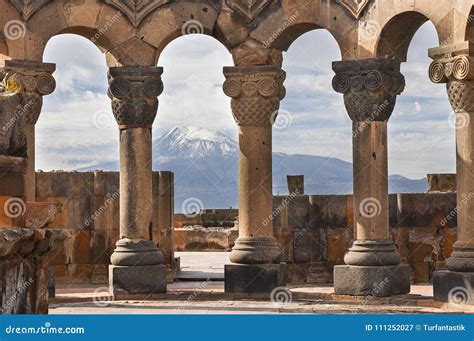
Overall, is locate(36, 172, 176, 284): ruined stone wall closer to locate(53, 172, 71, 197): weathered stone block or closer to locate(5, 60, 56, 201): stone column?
locate(53, 172, 71, 197): weathered stone block

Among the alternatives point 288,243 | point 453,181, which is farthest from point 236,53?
point 453,181

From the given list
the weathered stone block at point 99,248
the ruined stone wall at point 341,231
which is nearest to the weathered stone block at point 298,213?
the ruined stone wall at point 341,231

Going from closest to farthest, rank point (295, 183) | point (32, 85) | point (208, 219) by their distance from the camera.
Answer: point (32, 85) < point (295, 183) < point (208, 219)

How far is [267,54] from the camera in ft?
51.1

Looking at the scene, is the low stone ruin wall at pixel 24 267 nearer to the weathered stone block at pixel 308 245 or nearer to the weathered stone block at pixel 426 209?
the weathered stone block at pixel 308 245

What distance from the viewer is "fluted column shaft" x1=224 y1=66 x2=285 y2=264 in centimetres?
1552

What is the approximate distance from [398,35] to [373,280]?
11.6ft

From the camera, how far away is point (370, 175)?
15.2 metres

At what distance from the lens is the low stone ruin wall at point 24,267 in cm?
738

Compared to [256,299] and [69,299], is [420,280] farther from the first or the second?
[69,299]

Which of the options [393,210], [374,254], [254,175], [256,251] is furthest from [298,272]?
[374,254]

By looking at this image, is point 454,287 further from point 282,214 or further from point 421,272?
point 282,214

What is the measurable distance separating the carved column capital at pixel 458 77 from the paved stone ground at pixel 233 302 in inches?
104

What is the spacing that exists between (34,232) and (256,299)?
793 centimetres
